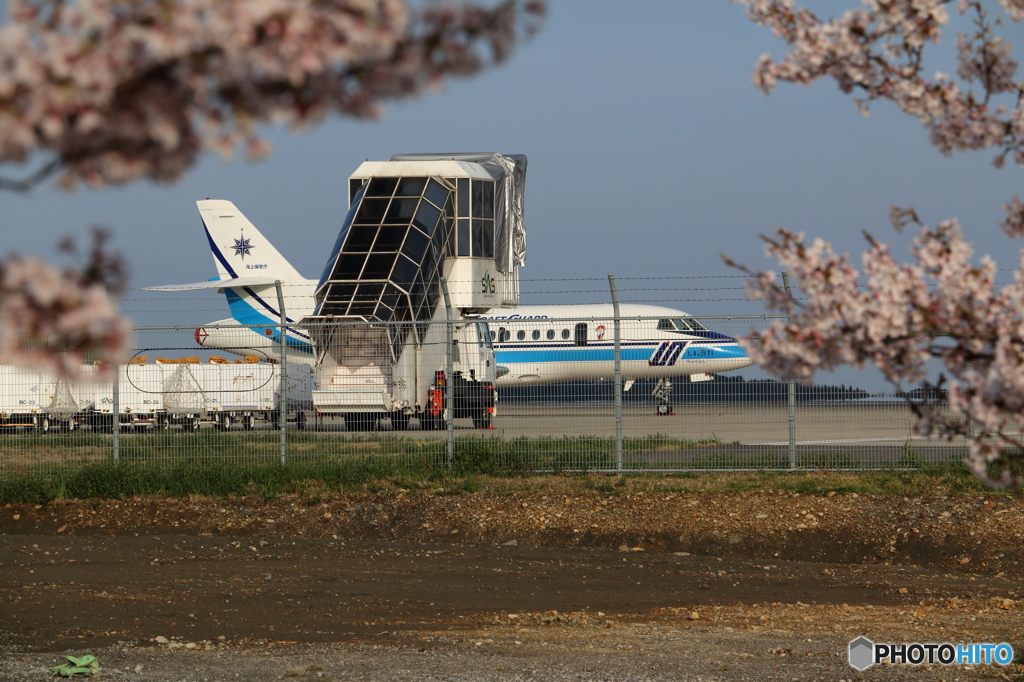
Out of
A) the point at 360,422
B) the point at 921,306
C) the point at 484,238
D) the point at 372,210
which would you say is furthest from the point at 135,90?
the point at 484,238

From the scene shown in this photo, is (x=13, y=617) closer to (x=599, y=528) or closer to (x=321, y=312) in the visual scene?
(x=599, y=528)

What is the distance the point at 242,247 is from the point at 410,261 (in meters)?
19.4

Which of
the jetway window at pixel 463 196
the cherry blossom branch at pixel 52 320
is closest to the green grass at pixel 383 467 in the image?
the jetway window at pixel 463 196

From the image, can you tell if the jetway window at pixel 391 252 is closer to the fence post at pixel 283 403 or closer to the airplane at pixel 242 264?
the fence post at pixel 283 403

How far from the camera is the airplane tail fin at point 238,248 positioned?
38781mm

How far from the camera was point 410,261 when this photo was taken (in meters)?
21.2

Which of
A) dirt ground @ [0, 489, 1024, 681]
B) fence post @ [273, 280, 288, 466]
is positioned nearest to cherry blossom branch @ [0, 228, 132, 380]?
dirt ground @ [0, 489, 1024, 681]

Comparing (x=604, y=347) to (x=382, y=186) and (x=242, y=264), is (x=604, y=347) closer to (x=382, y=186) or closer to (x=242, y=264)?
(x=382, y=186)

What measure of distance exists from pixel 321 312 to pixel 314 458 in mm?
6036

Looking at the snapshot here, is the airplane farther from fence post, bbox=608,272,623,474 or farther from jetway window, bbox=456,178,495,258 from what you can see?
fence post, bbox=608,272,623,474

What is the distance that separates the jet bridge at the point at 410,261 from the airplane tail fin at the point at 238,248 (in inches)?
607

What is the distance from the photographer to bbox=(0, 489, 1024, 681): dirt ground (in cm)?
661

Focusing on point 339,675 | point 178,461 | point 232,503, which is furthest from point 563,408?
point 339,675

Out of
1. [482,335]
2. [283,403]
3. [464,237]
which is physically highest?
[464,237]
